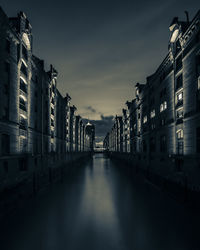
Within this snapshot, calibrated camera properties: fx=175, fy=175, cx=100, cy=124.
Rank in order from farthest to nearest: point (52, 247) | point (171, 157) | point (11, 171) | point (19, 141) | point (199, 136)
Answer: point (171, 157)
point (19, 141)
point (11, 171)
point (199, 136)
point (52, 247)

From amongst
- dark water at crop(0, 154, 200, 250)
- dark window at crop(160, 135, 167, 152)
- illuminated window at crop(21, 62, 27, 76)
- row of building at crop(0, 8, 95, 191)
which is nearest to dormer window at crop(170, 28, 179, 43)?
dark window at crop(160, 135, 167, 152)

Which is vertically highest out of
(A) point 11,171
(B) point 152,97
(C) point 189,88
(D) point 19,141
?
(B) point 152,97

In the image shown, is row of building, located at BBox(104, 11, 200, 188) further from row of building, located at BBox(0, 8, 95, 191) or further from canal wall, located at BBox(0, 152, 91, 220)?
row of building, located at BBox(0, 8, 95, 191)

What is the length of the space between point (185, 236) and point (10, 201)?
13772 millimetres

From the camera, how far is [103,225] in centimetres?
1152

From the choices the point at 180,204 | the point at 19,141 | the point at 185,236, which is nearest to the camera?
the point at 185,236

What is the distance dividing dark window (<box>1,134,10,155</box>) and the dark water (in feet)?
27.5

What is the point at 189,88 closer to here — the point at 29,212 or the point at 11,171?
the point at 29,212

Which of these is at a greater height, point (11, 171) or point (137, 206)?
point (11, 171)

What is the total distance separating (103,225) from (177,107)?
2184 cm

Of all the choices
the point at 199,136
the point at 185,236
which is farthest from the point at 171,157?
the point at 185,236

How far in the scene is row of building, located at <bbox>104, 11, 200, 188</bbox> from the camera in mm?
21766

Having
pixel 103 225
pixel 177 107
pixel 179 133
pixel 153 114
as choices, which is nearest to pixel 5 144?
pixel 103 225

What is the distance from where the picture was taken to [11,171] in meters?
22.8
